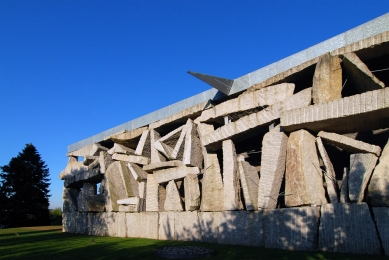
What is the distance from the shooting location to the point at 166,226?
11.2 m

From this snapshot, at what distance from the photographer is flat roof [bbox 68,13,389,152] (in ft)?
24.6

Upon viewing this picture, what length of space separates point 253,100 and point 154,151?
4.79 metres


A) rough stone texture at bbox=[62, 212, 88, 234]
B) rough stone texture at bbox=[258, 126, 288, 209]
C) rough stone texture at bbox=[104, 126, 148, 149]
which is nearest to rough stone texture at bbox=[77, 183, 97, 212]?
rough stone texture at bbox=[62, 212, 88, 234]

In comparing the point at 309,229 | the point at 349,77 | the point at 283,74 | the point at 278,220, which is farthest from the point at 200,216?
the point at 349,77

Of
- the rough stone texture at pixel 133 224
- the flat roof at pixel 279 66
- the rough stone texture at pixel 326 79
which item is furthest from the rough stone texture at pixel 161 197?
the rough stone texture at pixel 326 79

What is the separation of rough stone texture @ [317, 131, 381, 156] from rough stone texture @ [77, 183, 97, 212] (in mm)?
10558

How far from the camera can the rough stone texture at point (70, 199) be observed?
1736 centimetres

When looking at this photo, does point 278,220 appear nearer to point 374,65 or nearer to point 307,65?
point 307,65

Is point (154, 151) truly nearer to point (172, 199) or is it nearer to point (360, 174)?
point (172, 199)

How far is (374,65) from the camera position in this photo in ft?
26.8

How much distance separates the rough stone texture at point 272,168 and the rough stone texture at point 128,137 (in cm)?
661

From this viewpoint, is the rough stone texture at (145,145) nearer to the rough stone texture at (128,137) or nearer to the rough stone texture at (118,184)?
the rough stone texture at (128,137)

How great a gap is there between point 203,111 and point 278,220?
14.3 feet

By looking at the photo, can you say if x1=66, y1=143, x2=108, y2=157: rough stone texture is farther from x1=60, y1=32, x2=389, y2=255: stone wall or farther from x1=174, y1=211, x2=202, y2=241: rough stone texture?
x1=174, y1=211, x2=202, y2=241: rough stone texture
